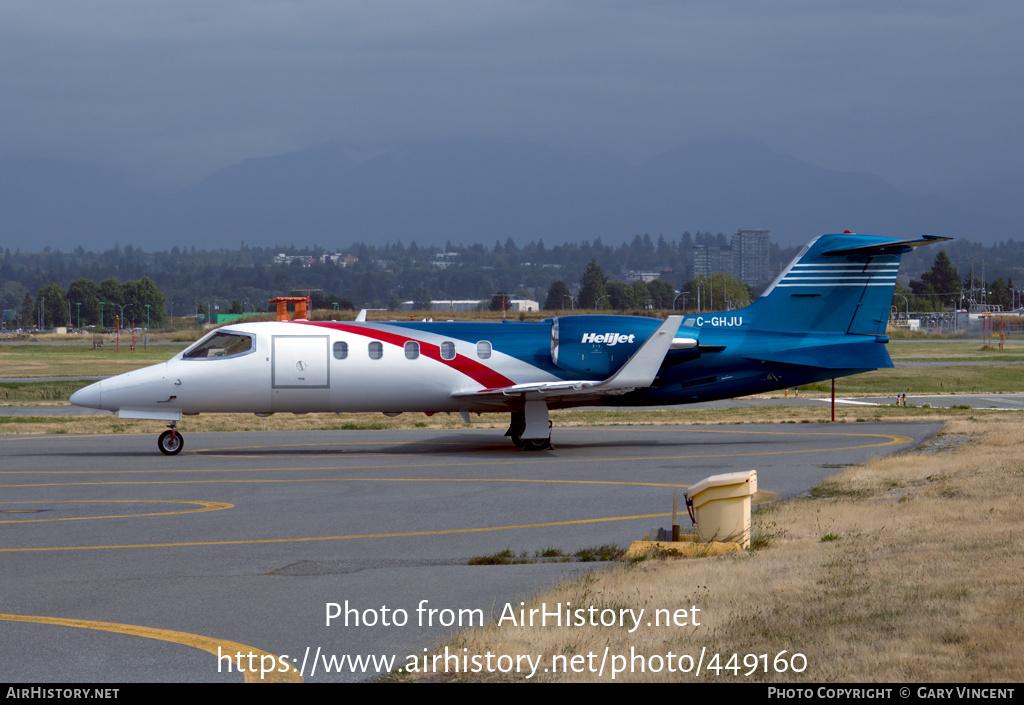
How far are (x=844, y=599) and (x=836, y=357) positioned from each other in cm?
1854

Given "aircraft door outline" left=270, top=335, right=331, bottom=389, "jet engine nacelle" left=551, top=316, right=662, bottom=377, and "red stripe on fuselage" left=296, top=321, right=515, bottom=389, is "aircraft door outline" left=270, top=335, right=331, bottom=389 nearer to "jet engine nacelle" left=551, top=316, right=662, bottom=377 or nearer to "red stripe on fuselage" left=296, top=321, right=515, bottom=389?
"red stripe on fuselage" left=296, top=321, right=515, bottom=389

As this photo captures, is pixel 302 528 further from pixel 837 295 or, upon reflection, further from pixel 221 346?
pixel 837 295

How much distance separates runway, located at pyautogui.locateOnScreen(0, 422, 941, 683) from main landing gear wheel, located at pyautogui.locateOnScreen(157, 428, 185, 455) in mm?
541

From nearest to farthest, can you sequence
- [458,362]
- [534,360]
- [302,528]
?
[302,528]
[458,362]
[534,360]

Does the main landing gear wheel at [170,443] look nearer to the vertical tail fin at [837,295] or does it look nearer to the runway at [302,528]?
the runway at [302,528]

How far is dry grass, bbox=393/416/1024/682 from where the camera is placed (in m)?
7.75

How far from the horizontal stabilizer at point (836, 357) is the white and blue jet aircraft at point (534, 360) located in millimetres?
31

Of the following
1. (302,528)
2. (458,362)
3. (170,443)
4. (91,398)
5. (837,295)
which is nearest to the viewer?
(302,528)

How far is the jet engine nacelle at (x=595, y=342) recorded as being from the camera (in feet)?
86.1

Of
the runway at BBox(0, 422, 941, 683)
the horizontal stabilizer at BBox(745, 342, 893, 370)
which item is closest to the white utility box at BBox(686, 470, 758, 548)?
the runway at BBox(0, 422, 941, 683)

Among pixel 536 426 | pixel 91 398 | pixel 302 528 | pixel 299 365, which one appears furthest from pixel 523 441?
pixel 302 528

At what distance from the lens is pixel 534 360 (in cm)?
2627
